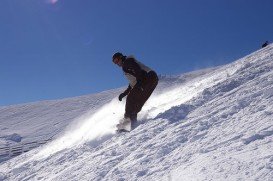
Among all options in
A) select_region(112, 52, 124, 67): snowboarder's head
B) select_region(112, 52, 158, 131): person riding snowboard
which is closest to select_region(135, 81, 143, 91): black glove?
select_region(112, 52, 158, 131): person riding snowboard

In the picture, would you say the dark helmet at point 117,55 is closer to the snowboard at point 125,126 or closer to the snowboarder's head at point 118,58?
the snowboarder's head at point 118,58

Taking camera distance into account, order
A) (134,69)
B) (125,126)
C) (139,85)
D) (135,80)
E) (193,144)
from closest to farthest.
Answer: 1. (193,144)
2. (125,126)
3. (134,69)
4. (139,85)
5. (135,80)

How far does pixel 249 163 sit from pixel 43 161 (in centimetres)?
487

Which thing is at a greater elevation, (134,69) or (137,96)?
(134,69)

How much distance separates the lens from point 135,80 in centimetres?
866

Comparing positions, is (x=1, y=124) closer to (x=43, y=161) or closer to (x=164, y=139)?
(x=43, y=161)

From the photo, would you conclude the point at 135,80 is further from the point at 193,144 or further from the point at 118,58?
the point at 193,144

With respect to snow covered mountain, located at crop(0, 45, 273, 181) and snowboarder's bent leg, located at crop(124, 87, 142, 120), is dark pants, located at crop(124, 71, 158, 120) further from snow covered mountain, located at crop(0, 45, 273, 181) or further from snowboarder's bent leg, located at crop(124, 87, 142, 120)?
snow covered mountain, located at crop(0, 45, 273, 181)

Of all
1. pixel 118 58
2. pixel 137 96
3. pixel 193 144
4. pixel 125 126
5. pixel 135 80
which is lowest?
pixel 193 144

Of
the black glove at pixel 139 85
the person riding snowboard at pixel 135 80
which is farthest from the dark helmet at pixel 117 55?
the black glove at pixel 139 85

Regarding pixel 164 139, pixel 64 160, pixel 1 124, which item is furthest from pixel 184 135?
pixel 1 124

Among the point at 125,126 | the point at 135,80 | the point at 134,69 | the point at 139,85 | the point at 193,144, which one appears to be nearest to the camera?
the point at 193,144

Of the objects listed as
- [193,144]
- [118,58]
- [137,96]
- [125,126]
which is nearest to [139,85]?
[137,96]

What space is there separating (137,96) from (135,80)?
1.17ft
